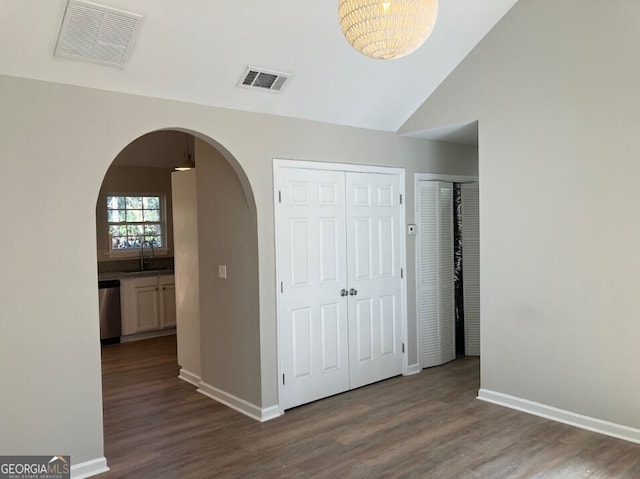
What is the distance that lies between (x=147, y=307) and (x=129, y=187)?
1.77 m

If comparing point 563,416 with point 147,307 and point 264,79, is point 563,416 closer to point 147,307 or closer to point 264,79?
point 264,79

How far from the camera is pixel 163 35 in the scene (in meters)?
3.07

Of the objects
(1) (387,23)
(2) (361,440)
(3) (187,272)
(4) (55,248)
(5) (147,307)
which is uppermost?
(1) (387,23)

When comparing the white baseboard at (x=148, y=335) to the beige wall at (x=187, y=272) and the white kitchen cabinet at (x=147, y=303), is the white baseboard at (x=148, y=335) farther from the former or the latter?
the beige wall at (x=187, y=272)

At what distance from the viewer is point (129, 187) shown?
292 inches

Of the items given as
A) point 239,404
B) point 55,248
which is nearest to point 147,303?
point 239,404

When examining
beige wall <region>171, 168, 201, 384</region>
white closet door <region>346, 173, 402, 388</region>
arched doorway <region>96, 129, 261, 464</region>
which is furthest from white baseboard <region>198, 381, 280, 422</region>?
white closet door <region>346, 173, 402, 388</region>

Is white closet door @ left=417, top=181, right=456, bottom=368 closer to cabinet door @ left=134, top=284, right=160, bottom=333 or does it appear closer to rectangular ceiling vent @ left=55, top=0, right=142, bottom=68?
rectangular ceiling vent @ left=55, top=0, right=142, bottom=68

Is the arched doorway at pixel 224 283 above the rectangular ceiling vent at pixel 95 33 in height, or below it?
below

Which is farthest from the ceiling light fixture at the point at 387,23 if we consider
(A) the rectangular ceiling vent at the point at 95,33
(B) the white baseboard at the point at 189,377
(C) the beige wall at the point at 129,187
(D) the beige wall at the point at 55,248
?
(C) the beige wall at the point at 129,187

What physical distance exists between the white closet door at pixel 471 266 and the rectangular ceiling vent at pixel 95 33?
12.4 feet

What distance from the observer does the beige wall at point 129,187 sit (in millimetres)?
7203

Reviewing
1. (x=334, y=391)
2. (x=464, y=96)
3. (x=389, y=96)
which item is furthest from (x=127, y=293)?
(x=464, y=96)

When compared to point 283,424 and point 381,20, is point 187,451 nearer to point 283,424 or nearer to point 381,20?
point 283,424
